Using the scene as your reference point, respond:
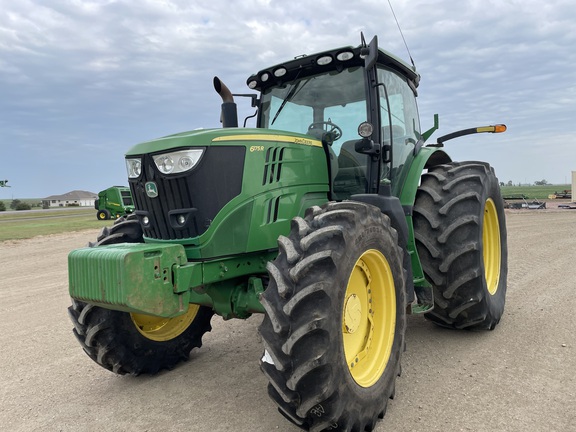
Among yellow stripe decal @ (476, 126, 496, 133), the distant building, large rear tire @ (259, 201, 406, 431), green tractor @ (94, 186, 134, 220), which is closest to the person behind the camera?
large rear tire @ (259, 201, 406, 431)

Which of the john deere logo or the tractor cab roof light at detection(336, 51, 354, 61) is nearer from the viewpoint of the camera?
the john deere logo

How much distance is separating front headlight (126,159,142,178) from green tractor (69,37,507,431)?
12 millimetres

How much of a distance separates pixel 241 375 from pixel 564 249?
8.45 meters

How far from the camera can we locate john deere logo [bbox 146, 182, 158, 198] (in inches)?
125

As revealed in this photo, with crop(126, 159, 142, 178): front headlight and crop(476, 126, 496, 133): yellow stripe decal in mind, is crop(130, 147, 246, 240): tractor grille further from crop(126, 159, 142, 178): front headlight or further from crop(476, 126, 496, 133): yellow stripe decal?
crop(476, 126, 496, 133): yellow stripe decal

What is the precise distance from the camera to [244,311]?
346cm

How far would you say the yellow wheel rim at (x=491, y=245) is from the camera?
508 cm

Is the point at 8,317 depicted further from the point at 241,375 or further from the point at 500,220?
the point at 500,220

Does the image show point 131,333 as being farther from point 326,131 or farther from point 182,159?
point 326,131

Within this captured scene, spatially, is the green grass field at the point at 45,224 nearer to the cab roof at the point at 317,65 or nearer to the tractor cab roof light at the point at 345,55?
the cab roof at the point at 317,65

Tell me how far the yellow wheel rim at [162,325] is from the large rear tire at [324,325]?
170 cm

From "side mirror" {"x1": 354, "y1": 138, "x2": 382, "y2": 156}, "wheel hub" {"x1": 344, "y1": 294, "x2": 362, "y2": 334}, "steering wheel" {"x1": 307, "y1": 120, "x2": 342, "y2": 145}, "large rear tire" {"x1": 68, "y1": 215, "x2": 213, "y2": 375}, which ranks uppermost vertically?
"steering wheel" {"x1": 307, "y1": 120, "x2": 342, "y2": 145}

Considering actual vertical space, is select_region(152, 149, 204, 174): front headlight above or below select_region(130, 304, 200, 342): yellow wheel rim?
above

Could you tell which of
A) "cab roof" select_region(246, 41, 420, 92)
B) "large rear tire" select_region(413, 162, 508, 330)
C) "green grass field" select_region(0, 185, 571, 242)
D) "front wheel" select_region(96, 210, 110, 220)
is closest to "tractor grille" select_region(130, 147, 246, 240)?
"cab roof" select_region(246, 41, 420, 92)
